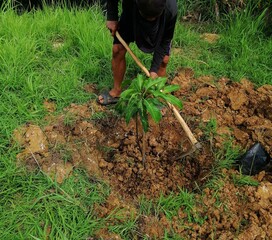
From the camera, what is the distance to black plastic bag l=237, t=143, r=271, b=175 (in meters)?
2.43

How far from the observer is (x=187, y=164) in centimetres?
254

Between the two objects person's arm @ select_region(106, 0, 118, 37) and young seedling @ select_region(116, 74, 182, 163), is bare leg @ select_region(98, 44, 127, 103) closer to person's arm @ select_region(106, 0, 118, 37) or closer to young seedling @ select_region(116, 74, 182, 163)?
person's arm @ select_region(106, 0, 118, 37)

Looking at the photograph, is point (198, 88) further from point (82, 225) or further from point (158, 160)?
point (82, 225)

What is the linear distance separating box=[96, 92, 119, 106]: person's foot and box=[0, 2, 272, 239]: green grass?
14cm

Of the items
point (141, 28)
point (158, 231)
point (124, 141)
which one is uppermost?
point (141, 28)

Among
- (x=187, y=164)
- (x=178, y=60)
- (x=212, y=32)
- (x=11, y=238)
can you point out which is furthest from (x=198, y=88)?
(x=11, y=238)

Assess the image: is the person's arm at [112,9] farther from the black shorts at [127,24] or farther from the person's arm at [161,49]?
the person's arm at [161,49]

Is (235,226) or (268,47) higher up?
(268,47)

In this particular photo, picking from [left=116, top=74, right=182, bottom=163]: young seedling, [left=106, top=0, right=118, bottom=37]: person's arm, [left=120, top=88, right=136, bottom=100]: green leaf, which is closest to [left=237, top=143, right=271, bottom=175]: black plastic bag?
A: [left=116, top=74, right=182, bottom=163]: young seedling

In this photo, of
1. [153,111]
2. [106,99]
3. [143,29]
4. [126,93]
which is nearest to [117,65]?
[106,99]

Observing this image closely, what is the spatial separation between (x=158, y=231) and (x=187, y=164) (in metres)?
0.57

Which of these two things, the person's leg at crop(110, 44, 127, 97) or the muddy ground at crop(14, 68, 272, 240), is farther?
the person's leg at crop(110, 44, 127, 97)

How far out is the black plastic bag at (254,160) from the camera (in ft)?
7.98

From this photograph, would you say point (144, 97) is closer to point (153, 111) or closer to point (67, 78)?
point (153, 111)
